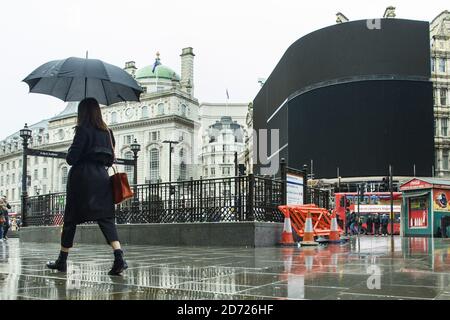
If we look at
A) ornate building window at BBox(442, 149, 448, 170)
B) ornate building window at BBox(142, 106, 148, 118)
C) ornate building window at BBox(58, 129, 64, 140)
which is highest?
ornate building window at BBox(142, 106, 148, 118)

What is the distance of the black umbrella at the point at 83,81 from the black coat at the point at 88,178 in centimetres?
95

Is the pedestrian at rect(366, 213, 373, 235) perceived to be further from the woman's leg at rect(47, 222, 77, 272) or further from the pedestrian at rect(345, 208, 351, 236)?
the woman's leg at rect(47, 222, 77, 272)

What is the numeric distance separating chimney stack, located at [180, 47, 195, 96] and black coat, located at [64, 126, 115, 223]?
95.4 metres

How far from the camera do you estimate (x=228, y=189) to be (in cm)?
1391

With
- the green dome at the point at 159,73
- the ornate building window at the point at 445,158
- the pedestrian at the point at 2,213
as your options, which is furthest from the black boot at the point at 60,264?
the green dome at the point at 159,73

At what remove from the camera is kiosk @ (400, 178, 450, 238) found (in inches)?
1141

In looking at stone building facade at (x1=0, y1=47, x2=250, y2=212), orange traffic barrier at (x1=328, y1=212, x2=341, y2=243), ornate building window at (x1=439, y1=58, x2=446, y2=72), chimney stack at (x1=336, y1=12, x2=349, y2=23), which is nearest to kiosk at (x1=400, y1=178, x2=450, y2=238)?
orange traffic barrier at (x1=328, y1=212, x2=341, y2=243)

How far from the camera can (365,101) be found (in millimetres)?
58125

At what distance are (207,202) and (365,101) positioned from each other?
47360mm

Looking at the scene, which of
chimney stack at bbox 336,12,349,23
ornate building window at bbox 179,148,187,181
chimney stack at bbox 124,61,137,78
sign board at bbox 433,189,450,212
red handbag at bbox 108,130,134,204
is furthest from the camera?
chimney stack at bbox 124,61,137,78

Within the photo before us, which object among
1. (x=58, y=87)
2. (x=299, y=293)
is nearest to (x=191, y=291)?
(x=299, y=293)

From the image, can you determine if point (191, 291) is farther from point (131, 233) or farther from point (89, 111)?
point (131, 233)

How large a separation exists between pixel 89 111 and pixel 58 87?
1604 millimetres

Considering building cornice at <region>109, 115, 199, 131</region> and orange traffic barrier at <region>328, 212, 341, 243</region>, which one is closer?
orange traffic barrier at <region>328, 212, 341, 243</region>
